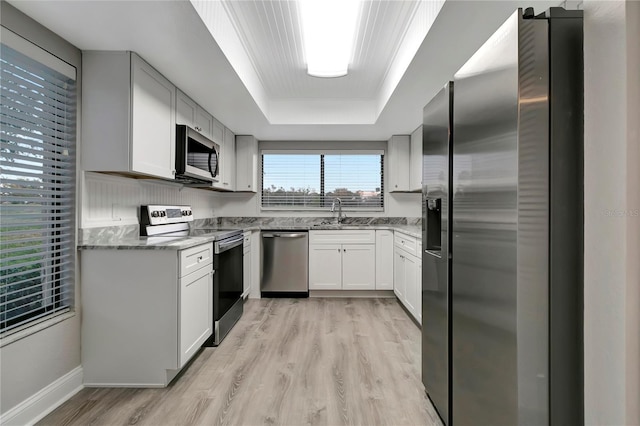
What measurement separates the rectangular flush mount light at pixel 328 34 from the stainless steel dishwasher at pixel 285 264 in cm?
208

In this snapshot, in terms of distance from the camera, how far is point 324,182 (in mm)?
5039

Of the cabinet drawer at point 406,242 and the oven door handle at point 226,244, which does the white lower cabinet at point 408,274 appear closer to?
the cabinet drawer at point 406,242

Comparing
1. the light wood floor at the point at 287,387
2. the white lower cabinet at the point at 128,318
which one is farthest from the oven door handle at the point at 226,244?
the light wood floor at the point at 287,387

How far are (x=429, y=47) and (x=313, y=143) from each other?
2.99 metres

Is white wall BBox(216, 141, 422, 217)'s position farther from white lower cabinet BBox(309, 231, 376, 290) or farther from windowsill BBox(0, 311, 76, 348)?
windowsill BBox(0, 311, 76, 348)

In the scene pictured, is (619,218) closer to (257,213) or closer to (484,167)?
(484,167)

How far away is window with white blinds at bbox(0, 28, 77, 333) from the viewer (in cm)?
172

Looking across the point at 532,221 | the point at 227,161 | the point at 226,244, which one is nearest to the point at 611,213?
the point at 532,221

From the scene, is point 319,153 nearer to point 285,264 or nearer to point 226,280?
point 285,264

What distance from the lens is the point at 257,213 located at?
16.4ft

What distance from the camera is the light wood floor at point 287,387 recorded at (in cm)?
182

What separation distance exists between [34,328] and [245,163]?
311 centimetres

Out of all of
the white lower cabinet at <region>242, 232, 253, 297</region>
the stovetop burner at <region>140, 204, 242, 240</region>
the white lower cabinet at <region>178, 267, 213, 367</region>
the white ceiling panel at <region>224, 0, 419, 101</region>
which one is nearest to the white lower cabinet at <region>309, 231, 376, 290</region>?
the white lower cabinet at <region>242, 232, 253, 297</region>

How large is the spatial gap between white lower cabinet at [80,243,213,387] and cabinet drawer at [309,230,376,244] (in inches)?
95.2
